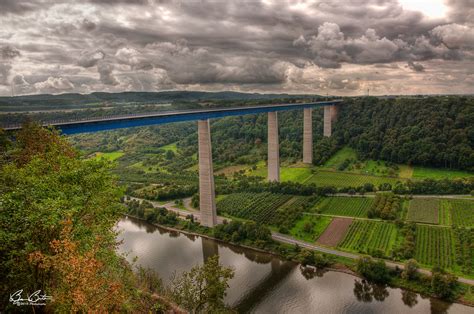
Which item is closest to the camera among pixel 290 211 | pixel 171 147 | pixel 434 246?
pixel 434 246

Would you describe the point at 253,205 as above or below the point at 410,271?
above

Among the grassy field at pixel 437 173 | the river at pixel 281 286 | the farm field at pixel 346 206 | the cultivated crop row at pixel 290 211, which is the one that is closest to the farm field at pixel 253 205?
the cultivated crop row at pixel 290 211

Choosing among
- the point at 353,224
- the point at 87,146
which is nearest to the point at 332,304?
the point at 353,224

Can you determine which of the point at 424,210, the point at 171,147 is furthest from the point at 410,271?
the point at 171,147

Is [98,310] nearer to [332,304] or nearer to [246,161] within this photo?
[332,304]

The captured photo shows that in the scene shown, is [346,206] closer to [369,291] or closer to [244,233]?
[244,233]

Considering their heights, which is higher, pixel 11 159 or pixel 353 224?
pixel 11 159

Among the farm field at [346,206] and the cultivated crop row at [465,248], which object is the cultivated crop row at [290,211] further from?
the cultivated crop row at [465,248]

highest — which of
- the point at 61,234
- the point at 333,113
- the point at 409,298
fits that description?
the point at 61,234

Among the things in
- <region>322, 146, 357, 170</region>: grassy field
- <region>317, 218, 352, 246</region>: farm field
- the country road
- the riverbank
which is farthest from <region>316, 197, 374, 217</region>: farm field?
<region>322, 146, 357, 170</region>: grassy field
